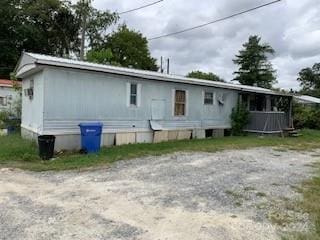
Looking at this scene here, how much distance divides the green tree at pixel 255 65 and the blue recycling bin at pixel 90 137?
3401 cm

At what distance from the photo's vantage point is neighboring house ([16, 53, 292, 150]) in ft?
35.8

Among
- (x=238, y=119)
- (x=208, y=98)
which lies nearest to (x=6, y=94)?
(x=208, y=98)

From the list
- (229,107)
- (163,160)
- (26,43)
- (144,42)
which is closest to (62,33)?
(26,43)

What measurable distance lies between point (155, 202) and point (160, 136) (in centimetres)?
820

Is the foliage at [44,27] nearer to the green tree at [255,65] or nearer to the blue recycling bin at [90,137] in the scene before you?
the green tree at [255,65]

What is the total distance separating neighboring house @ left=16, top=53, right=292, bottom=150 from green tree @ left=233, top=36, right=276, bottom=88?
83.7ft

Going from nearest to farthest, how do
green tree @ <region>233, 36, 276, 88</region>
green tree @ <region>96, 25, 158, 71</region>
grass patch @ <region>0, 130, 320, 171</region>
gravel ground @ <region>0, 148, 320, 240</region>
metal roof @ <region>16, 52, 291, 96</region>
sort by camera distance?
gravel ground @ <region>0, 148, 320, 240</region>
grass patch @ <region>0, 130, 320, 171</region>
metal roof @ <region>16, 52, 291, 96</region>
green tree @ <region>96, 25, 158, 71</region>
green tree @ <region>233, 36, 276, 88</region>

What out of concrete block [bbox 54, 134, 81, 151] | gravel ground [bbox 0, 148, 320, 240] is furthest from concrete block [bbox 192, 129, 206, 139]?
A: gravel ground [bbox 0, 148, 320, 240]

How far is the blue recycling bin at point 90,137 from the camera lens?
10.7 metres

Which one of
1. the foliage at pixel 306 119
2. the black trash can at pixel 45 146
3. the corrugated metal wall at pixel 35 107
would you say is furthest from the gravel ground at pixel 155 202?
the foliage at pixel 306 119

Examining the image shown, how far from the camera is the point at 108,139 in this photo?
12.2 meters

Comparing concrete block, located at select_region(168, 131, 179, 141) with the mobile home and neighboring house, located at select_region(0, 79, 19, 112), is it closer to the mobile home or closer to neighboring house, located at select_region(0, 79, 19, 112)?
the mobile home

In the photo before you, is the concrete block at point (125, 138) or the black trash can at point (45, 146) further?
the concrete block at point (125, 138)

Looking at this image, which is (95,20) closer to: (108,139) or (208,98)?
(208,98)
